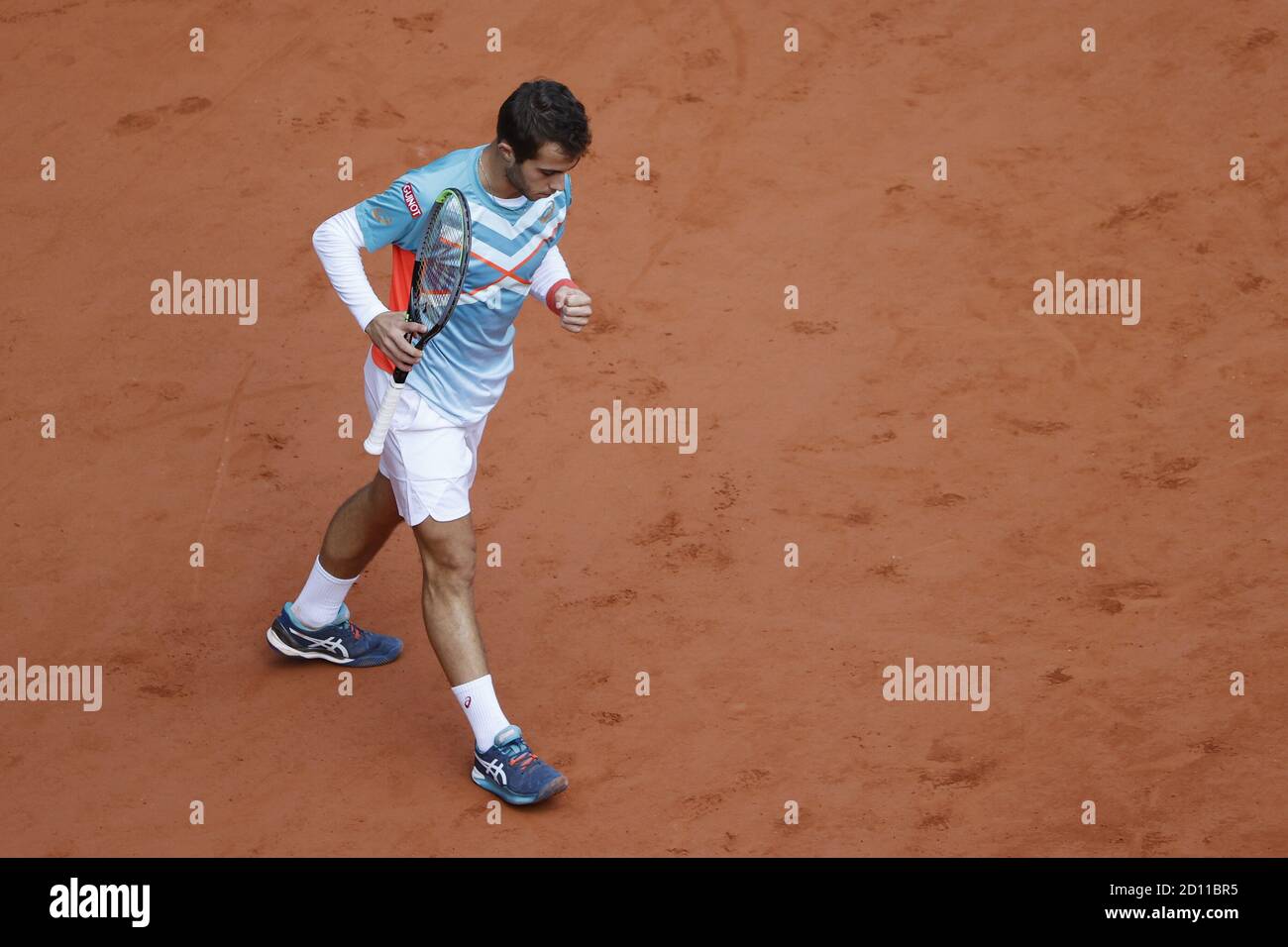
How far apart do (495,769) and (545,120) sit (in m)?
2.25

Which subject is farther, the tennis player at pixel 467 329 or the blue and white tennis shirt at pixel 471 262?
the blue and white tennis shirt at pixel 471 262

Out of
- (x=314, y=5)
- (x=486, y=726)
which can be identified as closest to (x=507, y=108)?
(x=486, y=726)

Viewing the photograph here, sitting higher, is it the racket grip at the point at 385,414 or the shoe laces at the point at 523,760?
the racket grip at the point at 385,414

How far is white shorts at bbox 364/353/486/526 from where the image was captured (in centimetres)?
566

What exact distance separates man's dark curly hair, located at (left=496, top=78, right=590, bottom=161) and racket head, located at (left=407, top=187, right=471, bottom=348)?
0.95 feet

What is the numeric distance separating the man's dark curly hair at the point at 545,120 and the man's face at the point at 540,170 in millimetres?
21

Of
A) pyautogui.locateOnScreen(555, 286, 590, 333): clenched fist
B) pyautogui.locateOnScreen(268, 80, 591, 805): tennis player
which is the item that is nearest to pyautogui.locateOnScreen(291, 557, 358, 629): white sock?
pyautogui.locateOnScreen(268, 80, 591, 805): tennis player

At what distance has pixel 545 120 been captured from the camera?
5.24 metres

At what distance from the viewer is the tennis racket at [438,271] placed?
17.6ft

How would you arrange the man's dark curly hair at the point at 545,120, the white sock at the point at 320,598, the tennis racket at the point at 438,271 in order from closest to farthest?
the man's dark curly hair at the point at 545,120, the tennis racket at the point at 438,271, the white sock at the point at 320,598

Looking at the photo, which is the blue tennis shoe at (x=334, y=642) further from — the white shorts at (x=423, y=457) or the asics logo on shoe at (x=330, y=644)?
the white shorts at (x=423, y=457)

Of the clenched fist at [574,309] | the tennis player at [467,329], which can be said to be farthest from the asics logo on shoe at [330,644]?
the clenched fist at [574,309]

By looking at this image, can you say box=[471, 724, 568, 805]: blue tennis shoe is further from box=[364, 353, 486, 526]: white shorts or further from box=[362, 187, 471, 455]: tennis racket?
box=[362, 187, 471, 455]: tennis racket

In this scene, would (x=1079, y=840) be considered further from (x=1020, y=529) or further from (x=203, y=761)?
(x=203, y=761)
